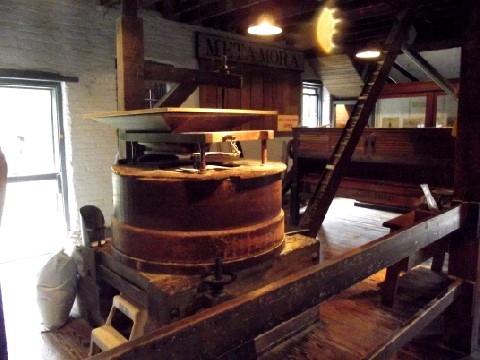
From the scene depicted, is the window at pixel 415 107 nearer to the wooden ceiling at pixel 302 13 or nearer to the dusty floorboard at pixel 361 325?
the wooden ceiling at pixel 302 13

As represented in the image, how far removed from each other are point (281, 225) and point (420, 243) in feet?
2.43

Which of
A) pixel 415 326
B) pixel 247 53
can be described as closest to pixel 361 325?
pixel 415 326

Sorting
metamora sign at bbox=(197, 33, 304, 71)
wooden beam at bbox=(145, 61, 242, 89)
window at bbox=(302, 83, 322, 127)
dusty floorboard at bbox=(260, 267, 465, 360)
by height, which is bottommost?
dusty floorboard at bbox=(260, 267, 465, 360)

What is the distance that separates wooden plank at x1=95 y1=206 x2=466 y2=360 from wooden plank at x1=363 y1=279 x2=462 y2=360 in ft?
1.46

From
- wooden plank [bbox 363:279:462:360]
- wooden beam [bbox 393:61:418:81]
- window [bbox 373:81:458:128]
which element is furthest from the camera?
wooden beam [bbox 393:61:418:81]

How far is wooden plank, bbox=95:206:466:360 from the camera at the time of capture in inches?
39.2

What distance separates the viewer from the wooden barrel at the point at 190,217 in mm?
1917

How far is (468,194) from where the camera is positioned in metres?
2.70

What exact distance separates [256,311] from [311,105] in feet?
28.3

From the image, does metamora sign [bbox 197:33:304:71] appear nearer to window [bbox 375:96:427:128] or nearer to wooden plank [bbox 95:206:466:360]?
window [bbox 375:96:427:128]

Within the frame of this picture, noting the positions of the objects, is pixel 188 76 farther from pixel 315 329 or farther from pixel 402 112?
pixel 402 112

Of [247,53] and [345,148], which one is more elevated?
[247,53]

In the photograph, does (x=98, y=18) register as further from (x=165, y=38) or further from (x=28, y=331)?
(x=28, y=331)

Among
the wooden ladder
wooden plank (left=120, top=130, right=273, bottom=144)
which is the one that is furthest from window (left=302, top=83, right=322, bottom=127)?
wooden plank (left=120, top=130, right=273, bottom=144)
